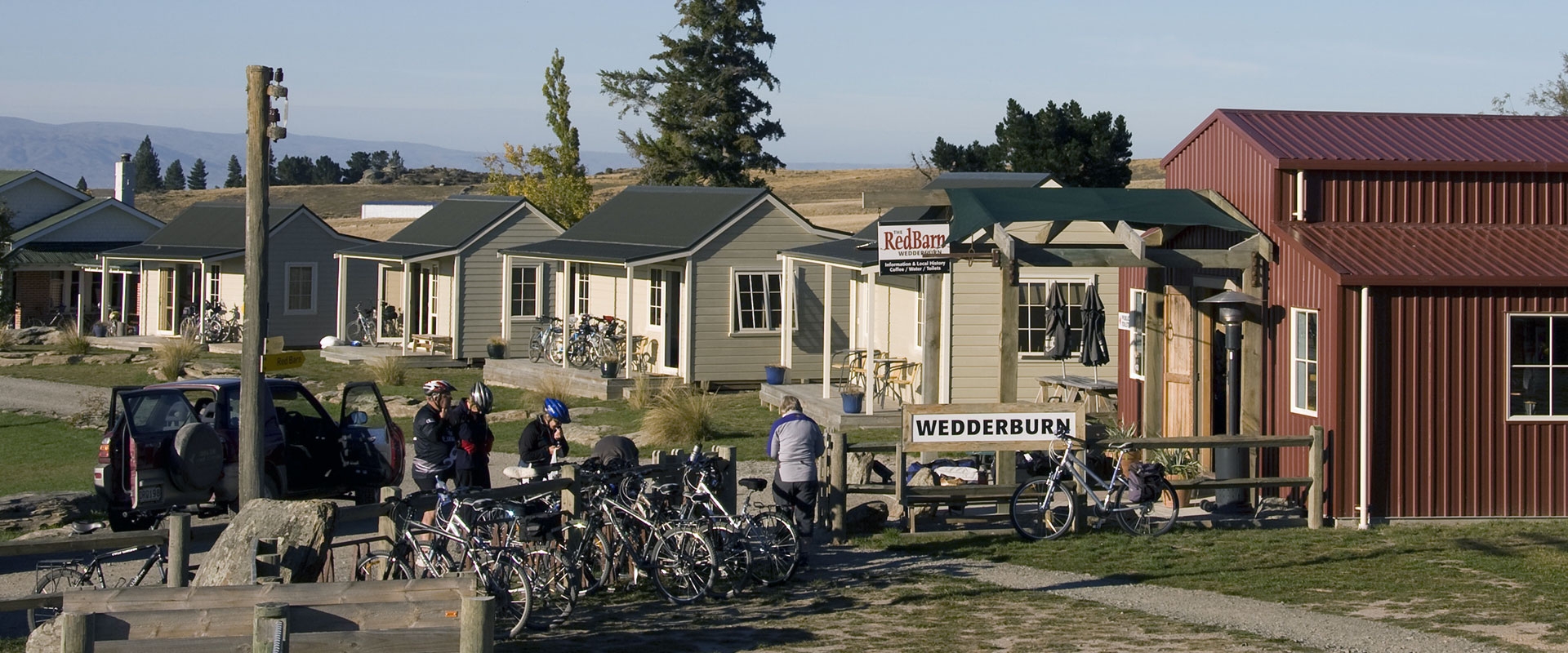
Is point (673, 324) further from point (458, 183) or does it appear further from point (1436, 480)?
point (458, 183)

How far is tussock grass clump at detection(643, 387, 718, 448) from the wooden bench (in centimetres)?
1290

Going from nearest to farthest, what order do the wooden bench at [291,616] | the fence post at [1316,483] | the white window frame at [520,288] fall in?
the wooden bench at [291,616]
the fence post at [1316,483]
the white window frame at [520,288]

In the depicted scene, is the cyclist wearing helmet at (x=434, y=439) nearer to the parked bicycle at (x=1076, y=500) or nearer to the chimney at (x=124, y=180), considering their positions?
the parked bicycle at (x=1076, y=500)

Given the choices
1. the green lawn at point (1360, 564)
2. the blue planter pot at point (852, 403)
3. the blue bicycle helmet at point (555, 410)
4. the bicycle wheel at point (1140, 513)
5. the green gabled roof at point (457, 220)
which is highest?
the green gabled roof at point (457, 220)

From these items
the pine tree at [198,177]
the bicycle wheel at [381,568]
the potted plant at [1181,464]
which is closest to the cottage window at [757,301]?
the potted plant at [1181,464]

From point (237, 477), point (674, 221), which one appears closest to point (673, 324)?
point (674, 221)

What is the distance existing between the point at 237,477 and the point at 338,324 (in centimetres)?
2336

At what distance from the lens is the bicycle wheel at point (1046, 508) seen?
13.3 meters

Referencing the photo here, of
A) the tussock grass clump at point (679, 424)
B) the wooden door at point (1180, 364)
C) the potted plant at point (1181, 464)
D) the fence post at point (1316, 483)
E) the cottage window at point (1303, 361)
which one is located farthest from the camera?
the tussock grass clump at point (679, 424)

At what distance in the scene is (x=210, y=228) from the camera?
4100 centimetres

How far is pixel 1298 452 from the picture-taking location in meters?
14.2

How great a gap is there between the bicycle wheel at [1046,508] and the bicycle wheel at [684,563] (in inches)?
138

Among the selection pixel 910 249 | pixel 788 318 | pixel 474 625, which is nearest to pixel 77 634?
pixel 474 625

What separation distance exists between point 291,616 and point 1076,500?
8.03m
